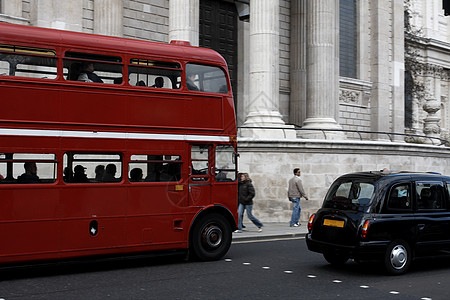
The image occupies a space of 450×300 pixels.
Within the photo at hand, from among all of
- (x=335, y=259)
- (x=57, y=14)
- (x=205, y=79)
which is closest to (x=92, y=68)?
(x=205, y=79)

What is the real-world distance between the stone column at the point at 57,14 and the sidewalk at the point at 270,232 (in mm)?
9024

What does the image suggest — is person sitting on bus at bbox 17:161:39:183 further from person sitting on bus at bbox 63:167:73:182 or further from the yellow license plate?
the yellow license plate

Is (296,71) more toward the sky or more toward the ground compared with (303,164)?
more toward the sky

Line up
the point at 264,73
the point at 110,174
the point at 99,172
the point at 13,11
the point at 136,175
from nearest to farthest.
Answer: the point at 99,172, the point at 110,174, the point at 136,175, the point at 13,11, the point at 264,73

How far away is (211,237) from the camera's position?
12.4 metres

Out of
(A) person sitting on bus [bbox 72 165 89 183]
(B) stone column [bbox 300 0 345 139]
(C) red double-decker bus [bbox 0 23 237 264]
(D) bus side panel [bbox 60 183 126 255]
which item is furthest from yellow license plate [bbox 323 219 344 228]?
(B) stone column [bbox 300 0 345 139]

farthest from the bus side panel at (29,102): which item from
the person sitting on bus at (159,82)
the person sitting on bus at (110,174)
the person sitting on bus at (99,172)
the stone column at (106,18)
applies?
the stone column at (106,18)

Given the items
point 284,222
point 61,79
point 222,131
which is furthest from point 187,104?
point 284,222

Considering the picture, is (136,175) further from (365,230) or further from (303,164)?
(303,164)

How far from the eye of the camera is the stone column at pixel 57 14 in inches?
808

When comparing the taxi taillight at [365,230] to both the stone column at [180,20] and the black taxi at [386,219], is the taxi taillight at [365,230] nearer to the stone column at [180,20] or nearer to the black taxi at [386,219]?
the black taxi at [386,219]

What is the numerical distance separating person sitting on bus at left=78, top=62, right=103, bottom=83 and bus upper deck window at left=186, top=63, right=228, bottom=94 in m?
1.94

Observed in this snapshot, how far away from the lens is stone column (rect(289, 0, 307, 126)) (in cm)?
2845

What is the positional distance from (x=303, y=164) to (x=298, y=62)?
28.0 ft
